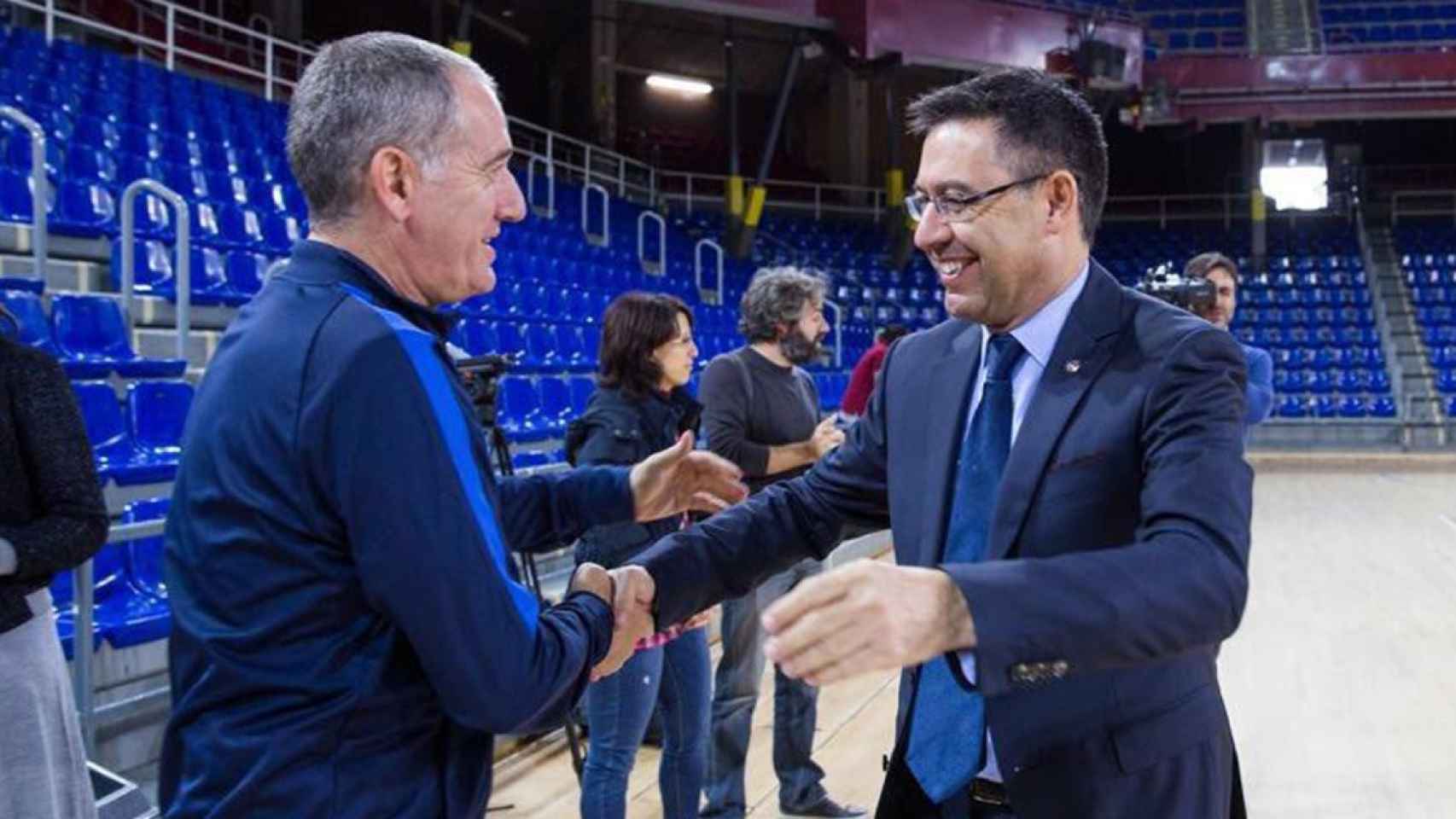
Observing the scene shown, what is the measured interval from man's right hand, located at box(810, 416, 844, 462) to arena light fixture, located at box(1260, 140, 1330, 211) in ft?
57.7

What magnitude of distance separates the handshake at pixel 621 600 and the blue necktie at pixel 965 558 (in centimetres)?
36

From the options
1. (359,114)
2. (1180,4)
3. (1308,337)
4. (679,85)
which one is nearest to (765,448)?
(359,114)

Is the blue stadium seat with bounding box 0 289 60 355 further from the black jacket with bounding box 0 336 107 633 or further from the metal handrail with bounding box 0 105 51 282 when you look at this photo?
the black jacket with bounding box 0 336 107 633

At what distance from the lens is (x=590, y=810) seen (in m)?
3.01

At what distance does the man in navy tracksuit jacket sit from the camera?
1.19 meters

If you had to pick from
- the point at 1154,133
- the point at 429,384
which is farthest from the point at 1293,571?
the point at 1154,133

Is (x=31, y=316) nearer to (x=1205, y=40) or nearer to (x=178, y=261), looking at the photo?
(x=178, y=261)

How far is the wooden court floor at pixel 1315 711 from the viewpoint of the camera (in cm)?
390

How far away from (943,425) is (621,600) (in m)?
0.45

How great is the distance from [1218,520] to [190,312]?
5.31 m

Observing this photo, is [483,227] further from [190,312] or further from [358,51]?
[190,312]

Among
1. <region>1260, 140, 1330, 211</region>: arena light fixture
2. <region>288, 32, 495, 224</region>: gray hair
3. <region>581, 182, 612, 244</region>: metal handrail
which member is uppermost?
<region>1260, 140, 1330, 211</region>: arena light fixture

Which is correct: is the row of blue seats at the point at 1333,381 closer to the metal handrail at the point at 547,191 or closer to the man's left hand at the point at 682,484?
the metal handrail at the point at 547,191

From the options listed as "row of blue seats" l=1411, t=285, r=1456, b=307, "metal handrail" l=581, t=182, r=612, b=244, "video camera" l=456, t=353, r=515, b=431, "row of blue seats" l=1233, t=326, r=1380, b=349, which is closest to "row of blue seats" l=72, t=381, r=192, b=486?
"video camera" l=456, t=353, r=515, b=431
